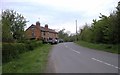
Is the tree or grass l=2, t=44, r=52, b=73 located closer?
grass l=2, t=44, r=52, b=73

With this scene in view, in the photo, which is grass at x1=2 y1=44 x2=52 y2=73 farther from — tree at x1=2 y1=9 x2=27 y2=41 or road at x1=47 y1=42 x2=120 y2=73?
tree at x1=2 y1=9 x2=27 y2=41

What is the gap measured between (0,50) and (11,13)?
2116 inches

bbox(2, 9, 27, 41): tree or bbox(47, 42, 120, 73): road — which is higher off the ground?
bbox(2, 9, 27, 41): tree

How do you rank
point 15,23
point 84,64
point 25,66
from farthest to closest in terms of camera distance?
1. point 15,23
2. point 84,64
3. point 25,66

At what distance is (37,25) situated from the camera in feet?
372

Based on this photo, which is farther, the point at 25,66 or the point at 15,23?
the point at 15,23

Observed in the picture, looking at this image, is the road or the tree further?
the tree

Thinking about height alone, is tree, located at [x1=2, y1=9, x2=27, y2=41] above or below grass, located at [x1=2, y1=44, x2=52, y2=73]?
above

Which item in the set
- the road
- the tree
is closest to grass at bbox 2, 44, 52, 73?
the road

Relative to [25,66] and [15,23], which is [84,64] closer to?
[25,66]

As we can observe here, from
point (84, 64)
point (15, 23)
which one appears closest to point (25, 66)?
point (84, 64)

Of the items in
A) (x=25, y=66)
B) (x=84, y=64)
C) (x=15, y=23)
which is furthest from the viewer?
(x=15, y=23)

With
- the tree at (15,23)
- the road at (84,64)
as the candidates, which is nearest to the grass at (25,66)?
the road at (84,64)

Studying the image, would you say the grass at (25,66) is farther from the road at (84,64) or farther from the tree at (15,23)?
the tree at (15,23)
